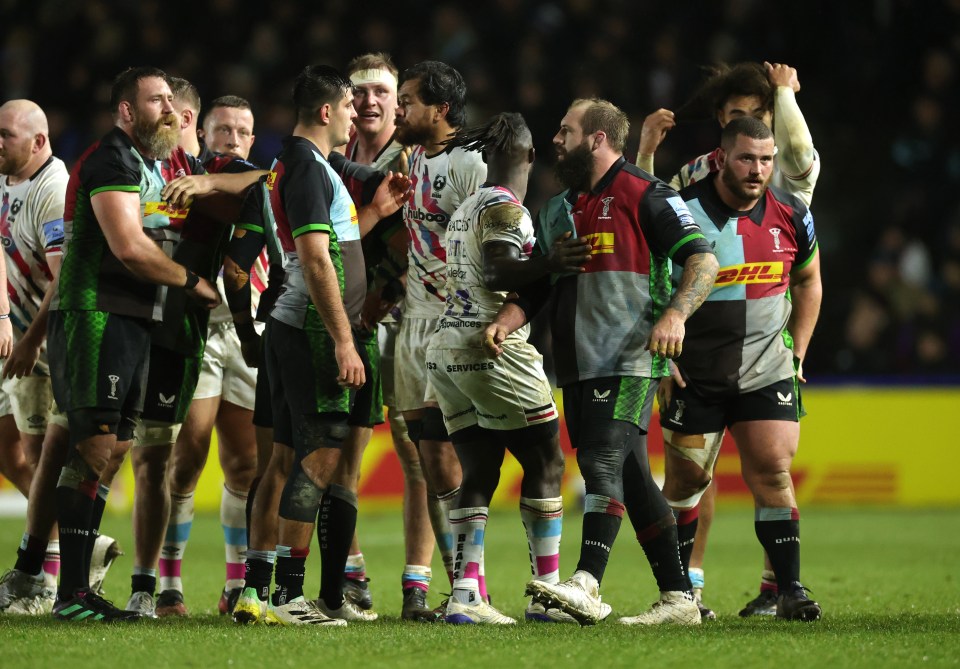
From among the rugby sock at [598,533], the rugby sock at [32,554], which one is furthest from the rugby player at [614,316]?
the rugby sock at [32,554]

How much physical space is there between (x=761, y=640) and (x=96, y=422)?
3304 millimetres

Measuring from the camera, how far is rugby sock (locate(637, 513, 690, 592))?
6.25m

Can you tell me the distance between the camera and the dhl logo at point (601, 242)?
627 cm

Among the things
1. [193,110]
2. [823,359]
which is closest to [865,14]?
[823,359]

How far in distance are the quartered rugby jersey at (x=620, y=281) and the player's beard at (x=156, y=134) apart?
2.13 metres

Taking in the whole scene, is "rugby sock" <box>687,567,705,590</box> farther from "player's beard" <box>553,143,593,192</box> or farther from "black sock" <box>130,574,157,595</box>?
"black sock" <box>130,574,157,595</box>

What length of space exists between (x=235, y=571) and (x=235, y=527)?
280 millimetres

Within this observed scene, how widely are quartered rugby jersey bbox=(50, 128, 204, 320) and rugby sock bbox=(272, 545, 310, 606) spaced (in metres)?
1.42

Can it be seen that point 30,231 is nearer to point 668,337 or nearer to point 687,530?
point 668,337

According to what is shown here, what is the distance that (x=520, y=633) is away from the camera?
5.78m

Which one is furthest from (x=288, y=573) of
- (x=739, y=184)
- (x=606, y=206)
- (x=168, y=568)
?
(x=739, y=184)

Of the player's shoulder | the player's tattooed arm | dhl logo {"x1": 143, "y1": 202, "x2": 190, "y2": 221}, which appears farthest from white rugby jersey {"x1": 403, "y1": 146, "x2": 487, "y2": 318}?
the player's shoulder

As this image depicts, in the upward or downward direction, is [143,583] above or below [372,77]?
below

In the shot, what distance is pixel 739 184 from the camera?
6816 mm
